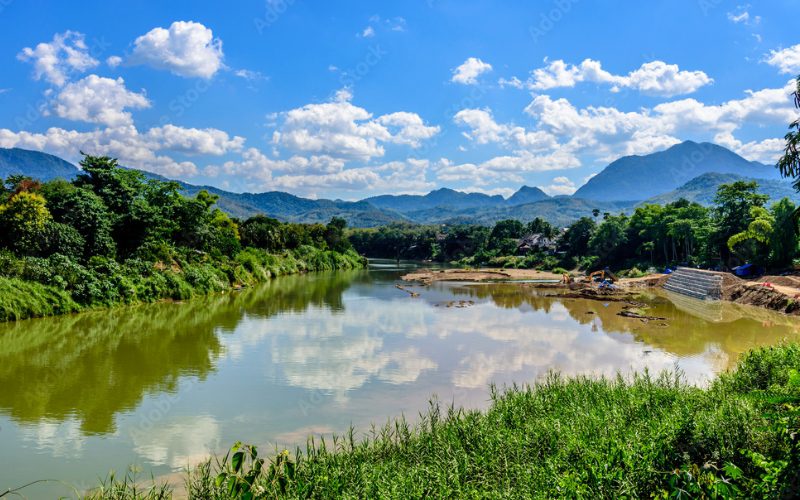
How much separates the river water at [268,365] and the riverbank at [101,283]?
89 cm

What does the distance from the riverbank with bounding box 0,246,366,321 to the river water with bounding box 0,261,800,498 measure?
89cm

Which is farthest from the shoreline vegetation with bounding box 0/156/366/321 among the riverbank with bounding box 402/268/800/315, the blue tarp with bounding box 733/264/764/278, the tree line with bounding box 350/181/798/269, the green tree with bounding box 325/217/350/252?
the blue tarp with bounding box 733/264/764/278

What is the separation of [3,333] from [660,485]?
21.2 meters

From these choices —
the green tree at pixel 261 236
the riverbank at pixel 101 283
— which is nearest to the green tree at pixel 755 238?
the riverbank at pixel 101 283

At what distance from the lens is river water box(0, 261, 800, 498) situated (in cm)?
881

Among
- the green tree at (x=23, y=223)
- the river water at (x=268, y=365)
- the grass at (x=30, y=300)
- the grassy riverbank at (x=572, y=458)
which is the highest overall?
the green tree at (x=23, y=223)

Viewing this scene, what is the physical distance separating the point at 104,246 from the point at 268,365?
16781 mm

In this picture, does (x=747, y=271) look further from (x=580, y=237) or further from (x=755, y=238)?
(x=580, y=237)

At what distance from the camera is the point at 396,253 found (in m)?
104

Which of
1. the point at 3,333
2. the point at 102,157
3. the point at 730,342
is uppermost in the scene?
the point at 102,157

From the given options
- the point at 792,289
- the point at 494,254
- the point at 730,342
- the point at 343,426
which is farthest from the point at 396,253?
the point at 343,426

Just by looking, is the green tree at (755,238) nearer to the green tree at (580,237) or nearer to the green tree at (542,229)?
the green tree at (580,237)

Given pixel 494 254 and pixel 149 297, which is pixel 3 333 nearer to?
pixel 149 297

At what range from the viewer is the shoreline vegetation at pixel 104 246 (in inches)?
841
